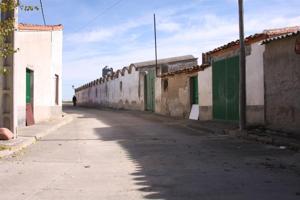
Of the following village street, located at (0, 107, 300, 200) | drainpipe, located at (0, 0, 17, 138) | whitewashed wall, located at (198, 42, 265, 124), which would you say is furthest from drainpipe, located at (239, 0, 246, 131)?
drainpipe, located at (0, 0, 17, 138)

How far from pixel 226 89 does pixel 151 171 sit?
1157 centimetres

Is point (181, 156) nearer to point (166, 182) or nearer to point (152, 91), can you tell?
point (166, 182)

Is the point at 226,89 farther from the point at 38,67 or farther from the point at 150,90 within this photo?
the point at 150,90

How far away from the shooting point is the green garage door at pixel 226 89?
18406 mm

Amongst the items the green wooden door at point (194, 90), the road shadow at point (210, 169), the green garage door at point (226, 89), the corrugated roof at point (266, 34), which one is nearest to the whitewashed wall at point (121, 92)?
the green wooden door at point (194, 90)

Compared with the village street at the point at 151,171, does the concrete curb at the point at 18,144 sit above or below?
above

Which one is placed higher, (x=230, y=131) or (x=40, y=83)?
(x=40, y=83)

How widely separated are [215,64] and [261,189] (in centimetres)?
1457

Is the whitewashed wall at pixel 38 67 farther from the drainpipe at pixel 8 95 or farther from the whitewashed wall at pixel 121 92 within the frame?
the whitewashed wall at pixel 121 92

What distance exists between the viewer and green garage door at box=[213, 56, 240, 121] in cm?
1841

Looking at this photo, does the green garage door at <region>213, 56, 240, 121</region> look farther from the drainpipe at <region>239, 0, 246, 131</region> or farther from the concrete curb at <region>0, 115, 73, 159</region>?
the concrete curb at <region>0, 115, 73, 159</region>

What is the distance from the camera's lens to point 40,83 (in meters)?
22.0

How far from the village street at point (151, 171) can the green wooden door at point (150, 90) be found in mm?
20337

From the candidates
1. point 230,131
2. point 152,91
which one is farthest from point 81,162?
point 152,91
